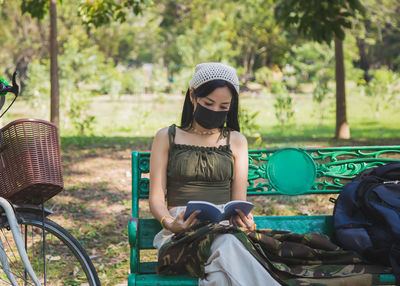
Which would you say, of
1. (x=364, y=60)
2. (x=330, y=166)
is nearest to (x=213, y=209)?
(x=330, y=166)

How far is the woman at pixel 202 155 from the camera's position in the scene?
2.65 meters

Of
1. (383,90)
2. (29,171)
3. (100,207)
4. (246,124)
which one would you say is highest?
A: (29,171)

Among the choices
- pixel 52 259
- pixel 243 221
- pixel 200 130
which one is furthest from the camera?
pixel 52 259

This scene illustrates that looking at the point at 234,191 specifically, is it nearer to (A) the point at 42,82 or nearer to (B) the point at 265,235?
(B) the point at 265,235

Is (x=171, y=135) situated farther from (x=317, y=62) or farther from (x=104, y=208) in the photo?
(x=317, y=62)

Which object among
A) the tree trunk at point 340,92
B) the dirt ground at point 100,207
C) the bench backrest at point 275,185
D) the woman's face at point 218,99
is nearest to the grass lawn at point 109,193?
the dirt ground at point 100,207

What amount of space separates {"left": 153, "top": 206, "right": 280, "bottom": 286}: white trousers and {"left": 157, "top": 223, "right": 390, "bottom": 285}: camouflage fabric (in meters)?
0.03

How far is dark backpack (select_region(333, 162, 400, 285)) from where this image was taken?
2526mm

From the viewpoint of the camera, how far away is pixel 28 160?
2326mm

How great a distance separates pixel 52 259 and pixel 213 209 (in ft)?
6.95

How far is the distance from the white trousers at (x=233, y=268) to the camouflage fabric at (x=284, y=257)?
0.03 metres

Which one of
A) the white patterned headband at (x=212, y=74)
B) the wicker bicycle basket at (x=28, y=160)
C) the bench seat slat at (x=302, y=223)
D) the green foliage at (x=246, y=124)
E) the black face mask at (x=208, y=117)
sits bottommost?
the green foliage at (x=246, y=124)

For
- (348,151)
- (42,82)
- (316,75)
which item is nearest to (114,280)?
(348,151)

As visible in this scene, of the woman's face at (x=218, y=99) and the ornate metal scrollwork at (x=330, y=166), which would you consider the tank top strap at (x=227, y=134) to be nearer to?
the woman's face at (x=218, y=99)
